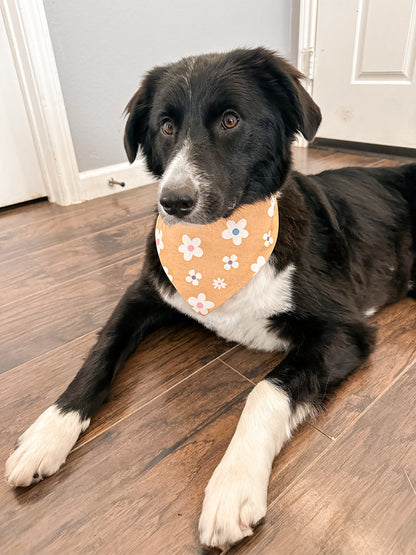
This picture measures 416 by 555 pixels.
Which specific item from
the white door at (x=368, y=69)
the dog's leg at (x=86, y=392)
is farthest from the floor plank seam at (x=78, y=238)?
the white door at (x=368, y=69)

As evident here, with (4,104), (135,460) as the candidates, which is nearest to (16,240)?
(4,104)

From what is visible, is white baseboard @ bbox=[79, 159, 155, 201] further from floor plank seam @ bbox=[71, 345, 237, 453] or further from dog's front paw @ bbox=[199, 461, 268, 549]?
dog's front paw @ bbox=[199, 461, 268, 549]

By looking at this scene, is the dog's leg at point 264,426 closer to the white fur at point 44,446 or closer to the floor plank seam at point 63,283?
the white fur at point 44,446

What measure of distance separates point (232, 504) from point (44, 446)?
1.64ft

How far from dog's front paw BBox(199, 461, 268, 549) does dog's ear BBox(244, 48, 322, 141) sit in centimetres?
98

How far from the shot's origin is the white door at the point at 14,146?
2.72 meters

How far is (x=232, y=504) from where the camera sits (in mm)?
863

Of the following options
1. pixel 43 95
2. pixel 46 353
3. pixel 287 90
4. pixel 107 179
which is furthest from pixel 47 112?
pixel 287 90

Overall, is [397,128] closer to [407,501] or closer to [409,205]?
[409,205]

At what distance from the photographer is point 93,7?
271 centimetres

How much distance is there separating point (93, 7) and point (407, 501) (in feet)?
10.5

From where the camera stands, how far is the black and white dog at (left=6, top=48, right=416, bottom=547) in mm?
1000

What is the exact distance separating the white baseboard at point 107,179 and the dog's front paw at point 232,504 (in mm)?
2449

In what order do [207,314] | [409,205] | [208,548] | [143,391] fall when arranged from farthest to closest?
[409,205], [207,314], [143,391], [208,548]
